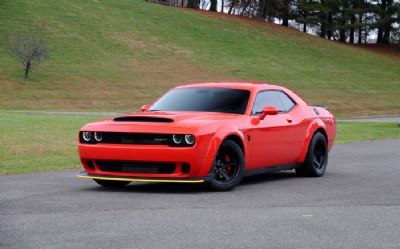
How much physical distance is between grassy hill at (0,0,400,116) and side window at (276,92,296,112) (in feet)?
87.8

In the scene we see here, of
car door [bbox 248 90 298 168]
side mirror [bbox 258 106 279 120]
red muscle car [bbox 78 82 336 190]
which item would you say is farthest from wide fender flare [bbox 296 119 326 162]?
side mirror [bbox 258 106 279 120]

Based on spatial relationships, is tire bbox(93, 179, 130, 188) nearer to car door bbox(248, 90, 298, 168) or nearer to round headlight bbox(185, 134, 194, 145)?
round headlight bbox(185, 134, 194, 145)

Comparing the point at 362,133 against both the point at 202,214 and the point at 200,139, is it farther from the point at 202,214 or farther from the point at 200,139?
the point at 202,214

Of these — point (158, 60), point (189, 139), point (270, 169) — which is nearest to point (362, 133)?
point (270, 169)

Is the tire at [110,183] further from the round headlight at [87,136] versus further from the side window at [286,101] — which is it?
the side window at [286,101]

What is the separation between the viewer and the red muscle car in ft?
32.8

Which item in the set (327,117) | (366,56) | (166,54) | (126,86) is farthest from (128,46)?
(327,117)

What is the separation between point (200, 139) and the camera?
9.98 m

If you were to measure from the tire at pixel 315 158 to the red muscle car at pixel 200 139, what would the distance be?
161 mm

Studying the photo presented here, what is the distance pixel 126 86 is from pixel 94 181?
116 ft

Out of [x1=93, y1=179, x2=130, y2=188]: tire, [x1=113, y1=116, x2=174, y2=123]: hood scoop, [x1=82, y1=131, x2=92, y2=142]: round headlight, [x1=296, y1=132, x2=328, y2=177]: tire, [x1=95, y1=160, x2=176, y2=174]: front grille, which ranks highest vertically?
[x1=113, y1=116, x2=174, y2=123]: hood scoop

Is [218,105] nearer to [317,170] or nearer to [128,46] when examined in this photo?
[317,170]

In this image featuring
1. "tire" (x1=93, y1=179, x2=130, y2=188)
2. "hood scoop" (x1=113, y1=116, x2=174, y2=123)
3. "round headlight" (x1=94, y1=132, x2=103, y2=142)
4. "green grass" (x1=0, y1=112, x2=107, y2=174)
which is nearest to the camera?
"hood scoop" (x1=113, y1=116, x2=174, y2=123)

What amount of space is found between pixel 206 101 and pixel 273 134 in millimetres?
1007
